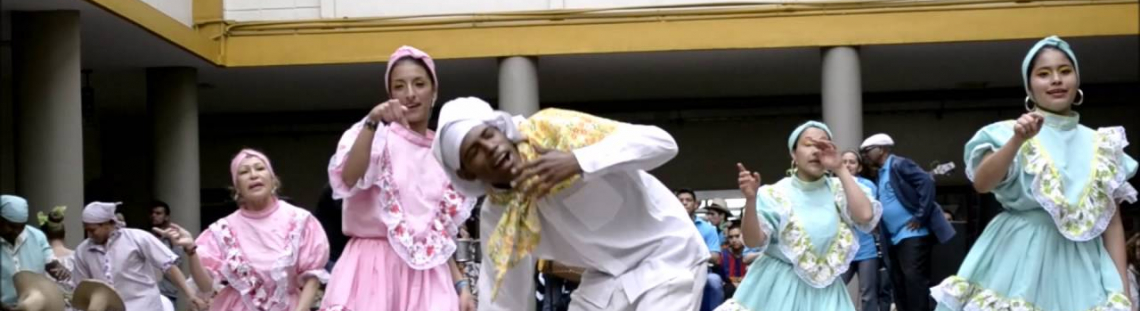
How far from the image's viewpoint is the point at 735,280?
1557 centimetres

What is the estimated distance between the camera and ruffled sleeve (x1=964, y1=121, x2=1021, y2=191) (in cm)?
779

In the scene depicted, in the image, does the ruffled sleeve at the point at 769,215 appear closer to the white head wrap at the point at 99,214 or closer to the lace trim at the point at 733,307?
the lace trim at the point at 733,307

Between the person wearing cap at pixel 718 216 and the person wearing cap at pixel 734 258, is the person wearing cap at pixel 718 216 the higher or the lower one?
the higher one

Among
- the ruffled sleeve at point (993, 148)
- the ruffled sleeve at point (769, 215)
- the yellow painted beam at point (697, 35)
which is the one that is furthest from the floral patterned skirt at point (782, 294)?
the yellow painted beam at point (697, 35)

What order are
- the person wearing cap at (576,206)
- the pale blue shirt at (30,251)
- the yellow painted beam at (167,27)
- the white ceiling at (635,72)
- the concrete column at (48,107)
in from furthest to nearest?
1. the white ceiling at (635,72)
2. the yellow painted beam at (167,27)
3. the concrete column at (48,107)
4. the pale blue shirt at (30,251)
5. the person wearing cap at (576,206)

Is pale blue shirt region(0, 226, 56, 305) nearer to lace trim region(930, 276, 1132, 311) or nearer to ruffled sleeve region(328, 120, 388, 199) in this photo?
ruffled sleeve region(328, 120, 388, 199)

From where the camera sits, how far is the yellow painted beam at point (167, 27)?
16875 millimetres

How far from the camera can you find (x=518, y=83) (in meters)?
19.6

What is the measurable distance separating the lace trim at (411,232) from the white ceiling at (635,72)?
10.1 m

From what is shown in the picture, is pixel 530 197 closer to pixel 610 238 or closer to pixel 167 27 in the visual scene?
pixel 610 238

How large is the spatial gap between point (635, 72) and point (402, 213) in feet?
46.7

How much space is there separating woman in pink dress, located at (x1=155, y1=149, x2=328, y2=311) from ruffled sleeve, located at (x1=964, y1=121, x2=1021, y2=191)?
292 centimetres

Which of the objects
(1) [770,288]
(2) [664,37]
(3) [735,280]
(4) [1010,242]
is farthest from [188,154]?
(4) [1010,242]

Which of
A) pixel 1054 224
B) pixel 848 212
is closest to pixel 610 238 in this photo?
pixel 1054 224
